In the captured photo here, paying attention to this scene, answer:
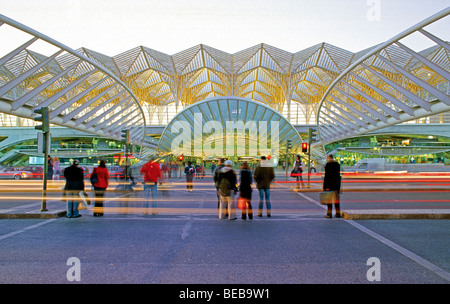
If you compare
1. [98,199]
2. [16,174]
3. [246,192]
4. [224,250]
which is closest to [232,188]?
[246,192]

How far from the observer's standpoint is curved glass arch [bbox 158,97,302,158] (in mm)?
33688

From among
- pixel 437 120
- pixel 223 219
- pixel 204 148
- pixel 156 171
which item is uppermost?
pixel 437 120

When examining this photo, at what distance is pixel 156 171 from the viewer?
8.71m

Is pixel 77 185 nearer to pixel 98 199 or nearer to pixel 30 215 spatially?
pixel 98 199

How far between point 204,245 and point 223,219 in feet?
8.54

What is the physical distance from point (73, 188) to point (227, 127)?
2891 cm

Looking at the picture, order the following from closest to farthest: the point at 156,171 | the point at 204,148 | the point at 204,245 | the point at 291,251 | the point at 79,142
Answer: the point at 291,251 < the point at 204,245 < the point at 156,171 < the point at 204,148 < the point at 79,142

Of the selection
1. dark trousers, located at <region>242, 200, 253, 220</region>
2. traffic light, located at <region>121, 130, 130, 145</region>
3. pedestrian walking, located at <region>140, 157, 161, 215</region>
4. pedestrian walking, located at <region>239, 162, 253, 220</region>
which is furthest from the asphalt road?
traffic light, located at <region>121, 130, 130, 145</region>

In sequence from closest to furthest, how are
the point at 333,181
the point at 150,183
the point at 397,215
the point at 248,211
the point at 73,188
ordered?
the point at 397,215 → the point at 248,211 → the point at 333,181 → the point at 73,188 → the point at 150,183

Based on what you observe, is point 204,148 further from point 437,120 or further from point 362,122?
point 437,120

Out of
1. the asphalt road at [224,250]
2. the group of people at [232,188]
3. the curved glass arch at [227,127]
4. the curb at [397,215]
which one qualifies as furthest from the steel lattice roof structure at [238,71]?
the curb at [397,215]

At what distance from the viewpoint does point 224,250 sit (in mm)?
4699

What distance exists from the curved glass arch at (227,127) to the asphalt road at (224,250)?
2593cm
